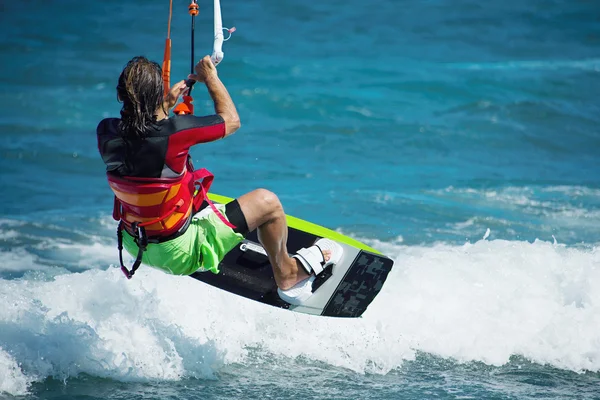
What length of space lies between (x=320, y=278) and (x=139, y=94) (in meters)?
1.95

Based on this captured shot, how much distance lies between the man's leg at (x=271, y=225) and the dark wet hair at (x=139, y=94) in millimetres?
731

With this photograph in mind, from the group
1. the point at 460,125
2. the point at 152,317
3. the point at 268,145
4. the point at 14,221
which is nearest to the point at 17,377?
the point at 152,317

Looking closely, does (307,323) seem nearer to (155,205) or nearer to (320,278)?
(320,278)

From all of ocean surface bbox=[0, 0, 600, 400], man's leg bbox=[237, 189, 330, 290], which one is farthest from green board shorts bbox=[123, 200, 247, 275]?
ocean surface bbox=[0, 0, 600, 400]

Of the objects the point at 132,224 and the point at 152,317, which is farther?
the point at 152,317

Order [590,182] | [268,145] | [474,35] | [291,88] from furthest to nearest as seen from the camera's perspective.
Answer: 1. [474,35]
2. [291,88]
3. [268,145]
4. [590,182]

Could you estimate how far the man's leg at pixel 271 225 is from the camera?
4375 millimetres

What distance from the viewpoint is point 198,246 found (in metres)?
4.31

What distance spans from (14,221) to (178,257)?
210 inches

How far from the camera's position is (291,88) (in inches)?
548

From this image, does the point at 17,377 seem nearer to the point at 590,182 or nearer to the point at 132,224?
the point at 132,224

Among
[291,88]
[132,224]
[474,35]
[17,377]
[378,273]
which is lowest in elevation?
[17,377]

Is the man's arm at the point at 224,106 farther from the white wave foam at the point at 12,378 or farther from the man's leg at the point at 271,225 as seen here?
the white wave foam at the point at 12,378

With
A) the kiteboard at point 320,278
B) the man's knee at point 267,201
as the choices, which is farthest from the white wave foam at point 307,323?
the man's knee at point 267,201
